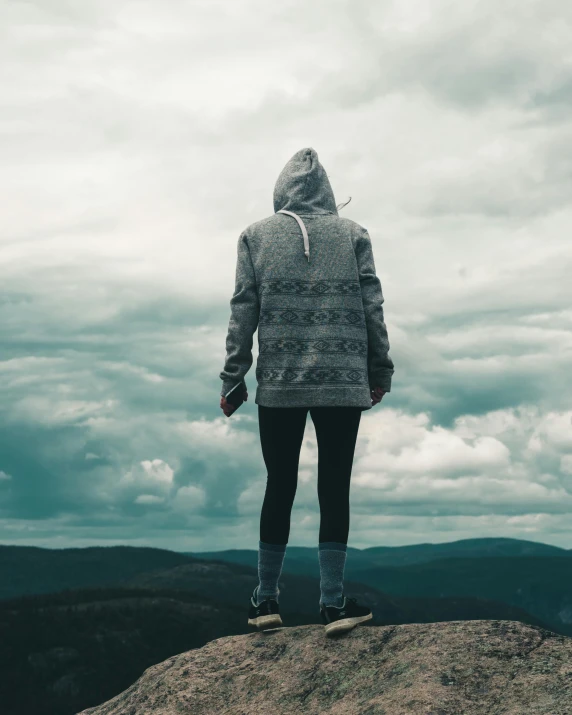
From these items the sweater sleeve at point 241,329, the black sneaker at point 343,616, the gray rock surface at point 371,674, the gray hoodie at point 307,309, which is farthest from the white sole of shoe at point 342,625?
the sweater sleeve at point 241,329

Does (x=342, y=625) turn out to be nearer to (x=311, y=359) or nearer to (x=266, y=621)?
(x=266, y=621)

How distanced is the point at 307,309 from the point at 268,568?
2.43m

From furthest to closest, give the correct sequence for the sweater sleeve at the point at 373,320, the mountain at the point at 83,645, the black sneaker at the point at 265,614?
1. the mountain at the point at 83,645
2. the black sneaker at the point at 265,614
3. the sweater sleeve at the point at 373,320

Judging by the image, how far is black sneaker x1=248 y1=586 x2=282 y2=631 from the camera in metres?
7.91

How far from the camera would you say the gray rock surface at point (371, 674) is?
604 cm

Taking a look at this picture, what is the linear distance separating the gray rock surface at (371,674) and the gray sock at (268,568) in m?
0.51

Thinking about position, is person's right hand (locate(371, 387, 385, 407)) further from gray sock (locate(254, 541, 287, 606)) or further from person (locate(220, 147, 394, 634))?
gray sock (locate(254, 541, 287, 606))

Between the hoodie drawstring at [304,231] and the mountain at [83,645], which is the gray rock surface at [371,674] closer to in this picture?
the hoodie drawstring at [304,231]

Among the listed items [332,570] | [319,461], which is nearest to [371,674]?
[332,570]

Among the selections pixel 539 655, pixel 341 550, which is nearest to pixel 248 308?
pixel 341 550

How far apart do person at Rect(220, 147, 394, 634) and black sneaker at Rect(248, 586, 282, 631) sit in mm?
19

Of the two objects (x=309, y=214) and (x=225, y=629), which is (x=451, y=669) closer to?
(x=309, y=214)

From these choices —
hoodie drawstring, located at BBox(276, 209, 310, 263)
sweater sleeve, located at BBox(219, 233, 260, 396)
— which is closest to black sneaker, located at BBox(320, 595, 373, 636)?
sweater sleeve, located at BBox(219, 233, 260, 396)

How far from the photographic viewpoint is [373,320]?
752 centimetres
